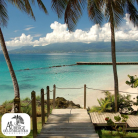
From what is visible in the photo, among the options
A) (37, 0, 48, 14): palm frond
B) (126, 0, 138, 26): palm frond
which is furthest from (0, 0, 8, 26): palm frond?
(126, 0, 138, 26): palm frond

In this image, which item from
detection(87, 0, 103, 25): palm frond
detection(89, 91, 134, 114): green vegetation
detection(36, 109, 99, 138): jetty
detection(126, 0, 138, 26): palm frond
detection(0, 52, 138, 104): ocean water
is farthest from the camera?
detection(0, 52, 138, 104): ocean water

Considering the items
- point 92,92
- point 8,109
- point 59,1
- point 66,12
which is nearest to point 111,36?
point 66,12

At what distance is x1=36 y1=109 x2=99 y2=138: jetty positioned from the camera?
4.34 metres

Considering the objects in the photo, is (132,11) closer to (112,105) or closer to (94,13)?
(94,13)

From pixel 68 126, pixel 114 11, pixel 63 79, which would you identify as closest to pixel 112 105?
pixel 68 126

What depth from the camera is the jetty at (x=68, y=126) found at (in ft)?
14.2

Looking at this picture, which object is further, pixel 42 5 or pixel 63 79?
pixel 63 79

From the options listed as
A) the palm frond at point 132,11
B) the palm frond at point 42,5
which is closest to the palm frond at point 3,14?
the palm frond at point 42,5
